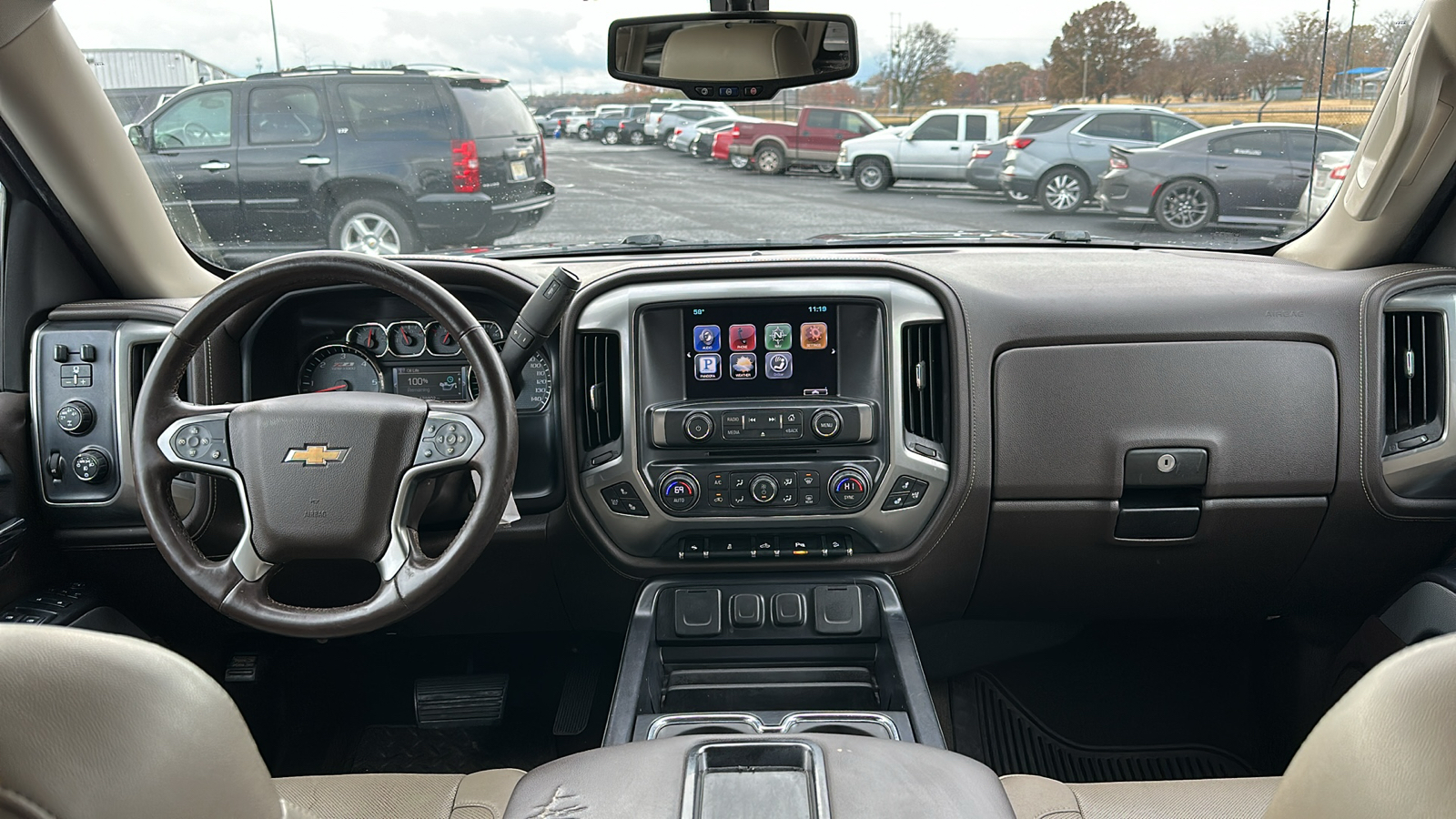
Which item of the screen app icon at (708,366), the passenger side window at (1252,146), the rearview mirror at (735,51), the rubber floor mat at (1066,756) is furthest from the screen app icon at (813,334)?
the passenger side window at (1252,146)

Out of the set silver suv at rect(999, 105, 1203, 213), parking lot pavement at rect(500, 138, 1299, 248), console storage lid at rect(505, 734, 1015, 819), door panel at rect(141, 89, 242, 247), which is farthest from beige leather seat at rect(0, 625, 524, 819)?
silver suv at rect(999, 105, 1203, 213)

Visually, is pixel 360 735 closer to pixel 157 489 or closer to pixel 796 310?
pixel 157 489

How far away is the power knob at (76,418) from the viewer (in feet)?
8.16

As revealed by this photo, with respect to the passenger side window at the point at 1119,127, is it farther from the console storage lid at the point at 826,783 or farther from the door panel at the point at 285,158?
the door panel at the point at 285,158

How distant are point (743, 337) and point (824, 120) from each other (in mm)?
1208

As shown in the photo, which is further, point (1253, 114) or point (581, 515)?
point (1253, 114)

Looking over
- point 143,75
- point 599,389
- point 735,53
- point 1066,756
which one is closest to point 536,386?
point 599,389

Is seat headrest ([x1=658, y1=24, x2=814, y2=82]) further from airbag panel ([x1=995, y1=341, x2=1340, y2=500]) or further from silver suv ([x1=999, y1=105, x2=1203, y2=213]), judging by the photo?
silver suv ([x1=999, y1=105, x2=1203, y2=213])

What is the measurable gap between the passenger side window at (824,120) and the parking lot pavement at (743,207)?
0.18 m

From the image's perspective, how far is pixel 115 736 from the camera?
0.87m

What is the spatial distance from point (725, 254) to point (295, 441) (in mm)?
1321

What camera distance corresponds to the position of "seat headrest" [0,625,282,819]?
2.62 feet

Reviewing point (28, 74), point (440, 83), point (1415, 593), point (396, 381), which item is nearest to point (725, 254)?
point (396, 381)

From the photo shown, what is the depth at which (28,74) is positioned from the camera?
7.82ft
